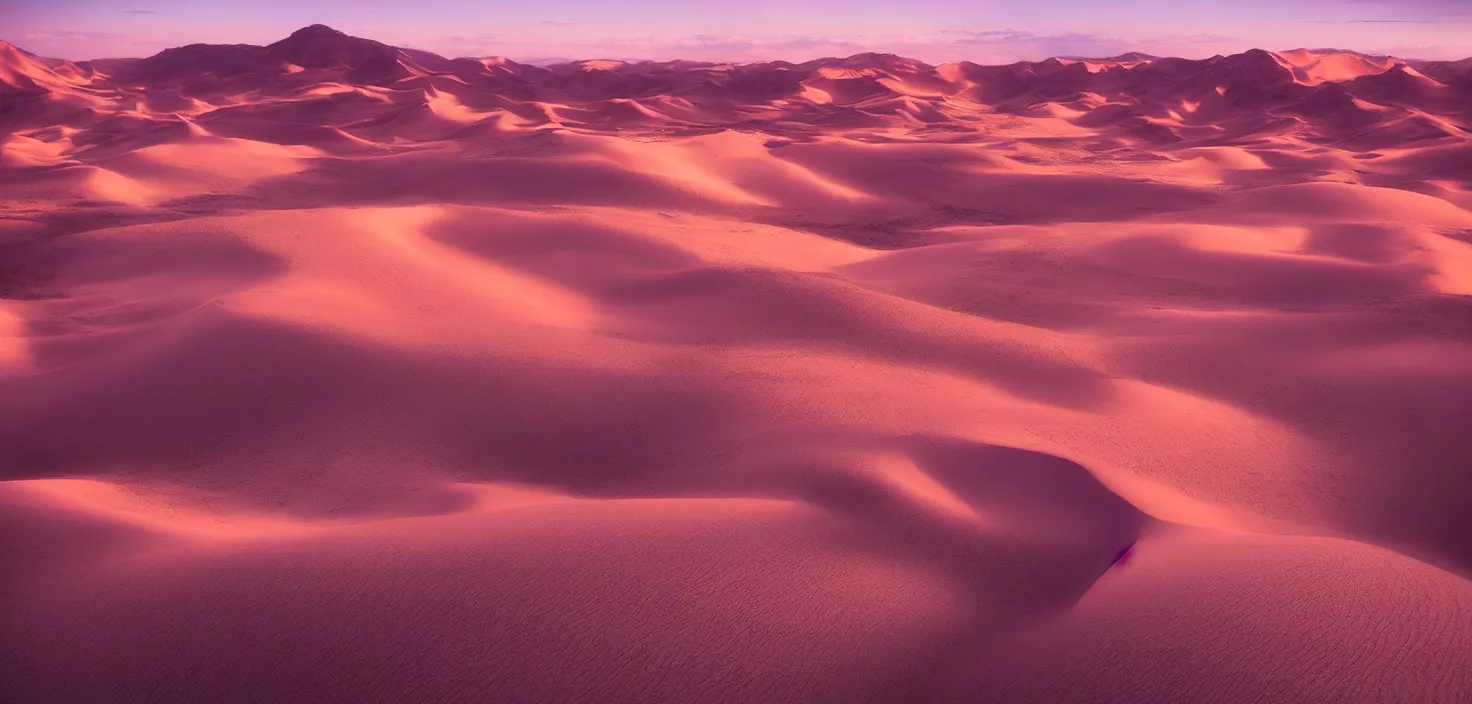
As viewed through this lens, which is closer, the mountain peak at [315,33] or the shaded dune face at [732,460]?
the shaded dune face at [732,460]

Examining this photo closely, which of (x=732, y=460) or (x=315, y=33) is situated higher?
(x=315, y=33)

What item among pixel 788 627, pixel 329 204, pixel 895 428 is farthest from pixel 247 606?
pixel 329 204

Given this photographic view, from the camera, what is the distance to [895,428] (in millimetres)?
4453

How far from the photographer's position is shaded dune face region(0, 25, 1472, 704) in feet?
7.93

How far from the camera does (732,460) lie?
4.17 metres

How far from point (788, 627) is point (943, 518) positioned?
104 cm

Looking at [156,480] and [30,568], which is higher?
[30,568]

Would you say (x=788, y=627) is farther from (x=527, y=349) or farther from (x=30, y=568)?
(x=527, y=349)

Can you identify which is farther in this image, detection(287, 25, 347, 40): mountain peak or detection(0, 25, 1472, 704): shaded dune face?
detection(287, 25, 347, 40): mountain peak

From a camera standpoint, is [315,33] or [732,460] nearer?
[732,460]

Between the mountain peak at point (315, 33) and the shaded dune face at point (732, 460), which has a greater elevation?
the mountain peak at point (315, 33)

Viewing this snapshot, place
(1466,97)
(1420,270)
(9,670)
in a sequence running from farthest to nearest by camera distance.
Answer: (1466,97)
(1420,270)
(9,670)

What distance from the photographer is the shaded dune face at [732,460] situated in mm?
2418

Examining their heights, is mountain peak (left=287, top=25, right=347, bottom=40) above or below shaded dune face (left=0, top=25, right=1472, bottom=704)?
above
